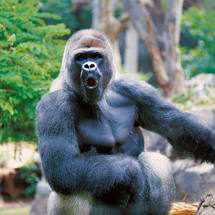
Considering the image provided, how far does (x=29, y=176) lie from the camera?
8359 mm

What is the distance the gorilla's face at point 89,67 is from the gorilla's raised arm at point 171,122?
0.37 metres

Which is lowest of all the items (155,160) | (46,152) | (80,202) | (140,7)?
(80,202)

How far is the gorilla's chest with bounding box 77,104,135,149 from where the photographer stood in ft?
8.55

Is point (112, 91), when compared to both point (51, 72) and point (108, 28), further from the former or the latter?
point (108, 28)

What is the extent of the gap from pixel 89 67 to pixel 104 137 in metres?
0.65

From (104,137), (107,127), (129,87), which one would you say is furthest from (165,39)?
(104,137)

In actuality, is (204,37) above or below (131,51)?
above

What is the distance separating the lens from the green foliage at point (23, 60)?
305 centimetres

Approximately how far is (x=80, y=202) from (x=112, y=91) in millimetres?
1096

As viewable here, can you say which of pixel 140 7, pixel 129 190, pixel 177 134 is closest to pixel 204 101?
pixel 140 7

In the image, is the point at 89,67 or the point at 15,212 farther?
the point at 15,212

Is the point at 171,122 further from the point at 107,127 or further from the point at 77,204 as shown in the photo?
the point at 77,204

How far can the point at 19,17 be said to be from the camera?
126 inches

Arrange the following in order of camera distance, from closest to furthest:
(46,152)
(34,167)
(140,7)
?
(46,152)
(140,7)
(34,167)
